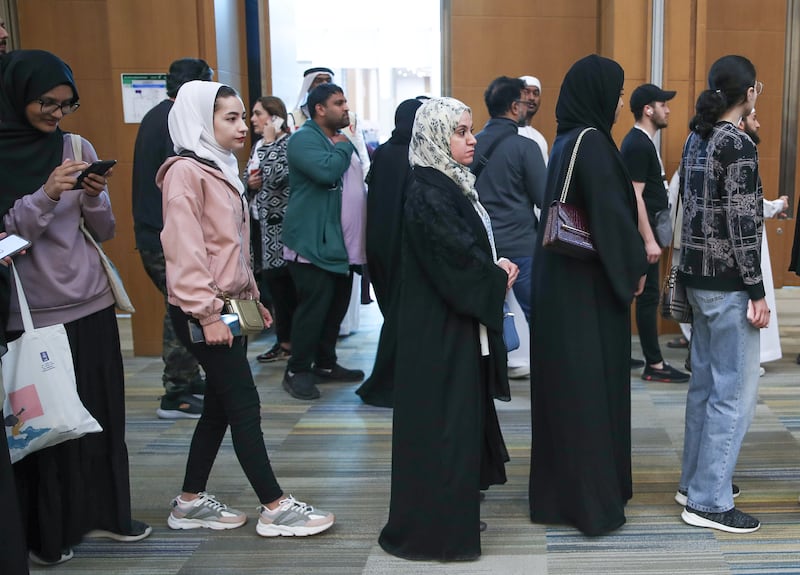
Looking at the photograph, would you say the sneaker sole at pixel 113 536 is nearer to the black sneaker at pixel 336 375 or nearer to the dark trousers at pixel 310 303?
the dark trousers at pixel 310 303

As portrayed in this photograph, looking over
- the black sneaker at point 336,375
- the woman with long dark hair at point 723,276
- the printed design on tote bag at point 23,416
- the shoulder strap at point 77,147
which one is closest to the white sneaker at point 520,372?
the black sneaker at point 336,375

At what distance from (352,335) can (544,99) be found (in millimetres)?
2417

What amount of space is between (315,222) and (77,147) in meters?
2.04

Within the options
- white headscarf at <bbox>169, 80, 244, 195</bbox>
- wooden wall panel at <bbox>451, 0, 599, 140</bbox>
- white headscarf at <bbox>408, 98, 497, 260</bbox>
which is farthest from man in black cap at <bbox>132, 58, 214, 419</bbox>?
wooden wall panel at <bbox>451, 0, 599, 140</bbox>

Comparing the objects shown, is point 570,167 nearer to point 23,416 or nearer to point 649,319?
point 23,416

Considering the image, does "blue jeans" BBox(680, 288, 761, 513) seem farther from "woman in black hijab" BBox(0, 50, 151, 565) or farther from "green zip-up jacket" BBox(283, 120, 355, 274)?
"green zip-up jacket" BBox(283, 120, 355, 274)

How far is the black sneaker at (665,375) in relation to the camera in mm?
5266

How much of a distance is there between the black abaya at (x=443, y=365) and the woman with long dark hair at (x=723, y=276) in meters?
0.79

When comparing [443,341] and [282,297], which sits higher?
[443,341]

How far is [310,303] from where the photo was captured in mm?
5062

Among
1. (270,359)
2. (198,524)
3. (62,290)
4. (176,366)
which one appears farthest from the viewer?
(270,359)

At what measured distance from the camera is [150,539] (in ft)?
10.7

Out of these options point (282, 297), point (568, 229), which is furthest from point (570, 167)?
point (282, 297)

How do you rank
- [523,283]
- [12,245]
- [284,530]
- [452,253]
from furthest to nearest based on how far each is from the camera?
[523,283] < [284,530] < [452,253] < [12,245]
